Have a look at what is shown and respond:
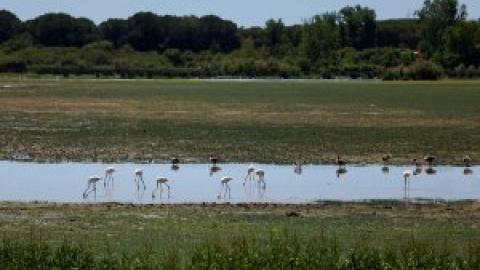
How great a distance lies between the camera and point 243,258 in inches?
543

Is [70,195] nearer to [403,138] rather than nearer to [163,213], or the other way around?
[163,213]

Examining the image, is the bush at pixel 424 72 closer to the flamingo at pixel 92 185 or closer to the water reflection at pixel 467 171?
the water reflection at pixel 467 171

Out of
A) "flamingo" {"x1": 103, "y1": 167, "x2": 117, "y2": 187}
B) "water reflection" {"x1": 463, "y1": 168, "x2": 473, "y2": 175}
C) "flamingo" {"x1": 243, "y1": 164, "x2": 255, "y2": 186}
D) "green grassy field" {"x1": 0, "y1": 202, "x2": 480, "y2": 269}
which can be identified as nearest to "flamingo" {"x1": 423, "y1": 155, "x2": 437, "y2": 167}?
"water reflection" {"x1": 463, "y1": 168, "x2": 473, "y2": 175}

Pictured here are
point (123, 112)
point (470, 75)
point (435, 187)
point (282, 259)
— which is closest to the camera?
point (282, 259)

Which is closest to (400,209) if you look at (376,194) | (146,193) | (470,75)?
(376,194)

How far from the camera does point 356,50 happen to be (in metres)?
187

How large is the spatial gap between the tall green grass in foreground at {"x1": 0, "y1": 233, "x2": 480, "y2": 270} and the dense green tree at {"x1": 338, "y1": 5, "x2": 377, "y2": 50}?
6984 inches

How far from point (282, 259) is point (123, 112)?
44.8m

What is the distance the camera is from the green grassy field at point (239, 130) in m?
→ 35.5

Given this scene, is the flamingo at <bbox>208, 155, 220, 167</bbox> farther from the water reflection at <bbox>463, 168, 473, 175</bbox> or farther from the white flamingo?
the water reflection at <bbox>463, 168, 473, 175</bbox>

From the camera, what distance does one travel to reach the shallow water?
25.3 m

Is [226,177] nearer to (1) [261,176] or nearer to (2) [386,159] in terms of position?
(1) [261,176]

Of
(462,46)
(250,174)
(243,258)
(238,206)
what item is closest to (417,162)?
(250,174)

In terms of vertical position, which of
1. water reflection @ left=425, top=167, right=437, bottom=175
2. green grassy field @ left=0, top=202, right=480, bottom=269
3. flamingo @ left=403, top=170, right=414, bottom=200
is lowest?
water reflection @ left=425, top=167, right=437, bottom=175
